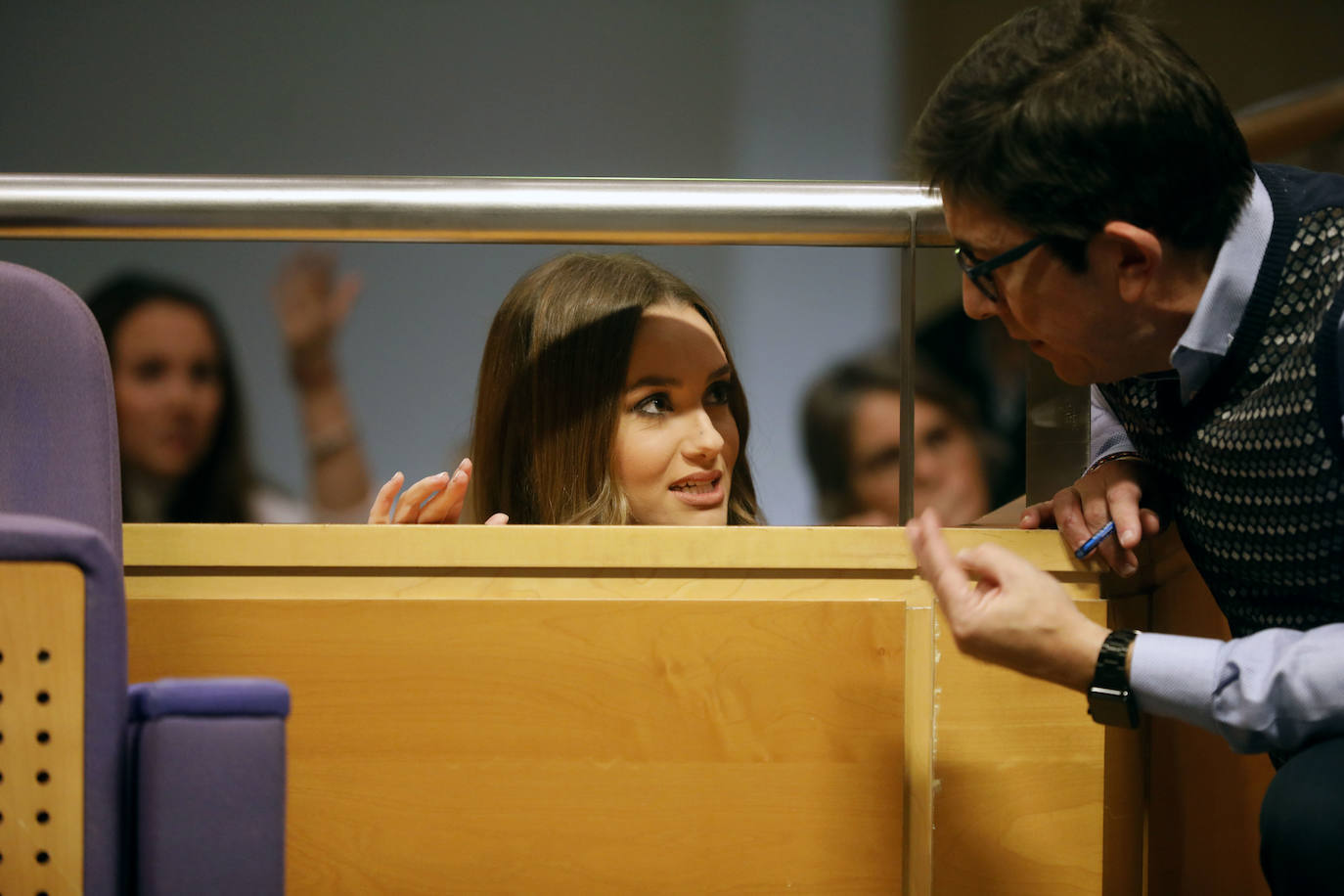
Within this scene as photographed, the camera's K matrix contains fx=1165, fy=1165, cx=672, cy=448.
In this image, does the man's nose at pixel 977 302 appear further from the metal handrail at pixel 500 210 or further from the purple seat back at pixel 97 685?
the purple seat back at pixel 97 685

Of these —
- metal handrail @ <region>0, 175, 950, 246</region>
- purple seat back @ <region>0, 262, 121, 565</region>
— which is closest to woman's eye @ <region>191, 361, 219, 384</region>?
metal handrail @ <region>0, 175, 950, 246</region>

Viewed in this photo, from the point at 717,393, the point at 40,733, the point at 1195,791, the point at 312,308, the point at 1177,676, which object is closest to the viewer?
the point at 40,733

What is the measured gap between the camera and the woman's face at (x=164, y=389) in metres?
2.43

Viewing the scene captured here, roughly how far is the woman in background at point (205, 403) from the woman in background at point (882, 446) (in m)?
1.18

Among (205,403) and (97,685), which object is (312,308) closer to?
(205,403)

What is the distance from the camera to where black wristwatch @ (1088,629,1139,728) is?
0.79 metres

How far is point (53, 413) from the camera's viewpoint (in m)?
0.85

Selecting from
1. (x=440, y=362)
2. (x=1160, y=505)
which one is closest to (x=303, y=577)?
(x=1160, y=505)

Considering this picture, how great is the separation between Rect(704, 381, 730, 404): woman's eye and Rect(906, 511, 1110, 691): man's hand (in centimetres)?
76

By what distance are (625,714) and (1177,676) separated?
42 centimetres

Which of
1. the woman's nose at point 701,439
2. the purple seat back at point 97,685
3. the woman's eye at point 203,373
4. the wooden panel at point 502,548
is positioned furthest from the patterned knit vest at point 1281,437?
the woman's eye at point 203,373

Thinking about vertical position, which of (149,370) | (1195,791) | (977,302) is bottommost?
(1195,791)

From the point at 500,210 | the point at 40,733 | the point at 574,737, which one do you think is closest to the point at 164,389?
the point at 500,210

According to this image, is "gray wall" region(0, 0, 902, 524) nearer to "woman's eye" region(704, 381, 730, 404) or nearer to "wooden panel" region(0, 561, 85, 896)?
"woman's eye" region(704, 381, 730, 404)
